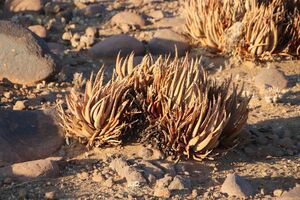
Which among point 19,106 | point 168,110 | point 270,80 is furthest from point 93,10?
point 168,110

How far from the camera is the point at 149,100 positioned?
6.05m

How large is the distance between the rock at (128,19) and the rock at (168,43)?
811 millimetres

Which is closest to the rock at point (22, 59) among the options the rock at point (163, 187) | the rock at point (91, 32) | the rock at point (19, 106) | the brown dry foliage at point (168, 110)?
the rock at point (19, 106)

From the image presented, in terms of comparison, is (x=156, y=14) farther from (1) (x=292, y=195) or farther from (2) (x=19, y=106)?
(1) (x=292, y=195)

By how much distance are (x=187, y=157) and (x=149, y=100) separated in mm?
634

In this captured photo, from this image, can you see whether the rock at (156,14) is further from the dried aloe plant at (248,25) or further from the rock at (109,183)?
the rock at (109,183)

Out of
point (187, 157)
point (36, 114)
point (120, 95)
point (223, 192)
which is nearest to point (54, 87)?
point (36, 114)

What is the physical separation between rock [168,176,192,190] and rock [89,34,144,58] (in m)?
3.60

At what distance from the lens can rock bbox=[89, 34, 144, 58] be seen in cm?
882

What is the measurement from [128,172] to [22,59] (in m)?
2.88

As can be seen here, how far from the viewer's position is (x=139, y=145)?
6090 millimetres

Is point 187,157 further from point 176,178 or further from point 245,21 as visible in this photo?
point 245,21

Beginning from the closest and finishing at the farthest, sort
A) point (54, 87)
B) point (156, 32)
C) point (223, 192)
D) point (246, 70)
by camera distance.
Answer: point (223, 192), point (54, 87), point (246, 70), point (156, 32)

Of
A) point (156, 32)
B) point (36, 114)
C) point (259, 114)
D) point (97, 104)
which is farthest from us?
point (156, 32)
